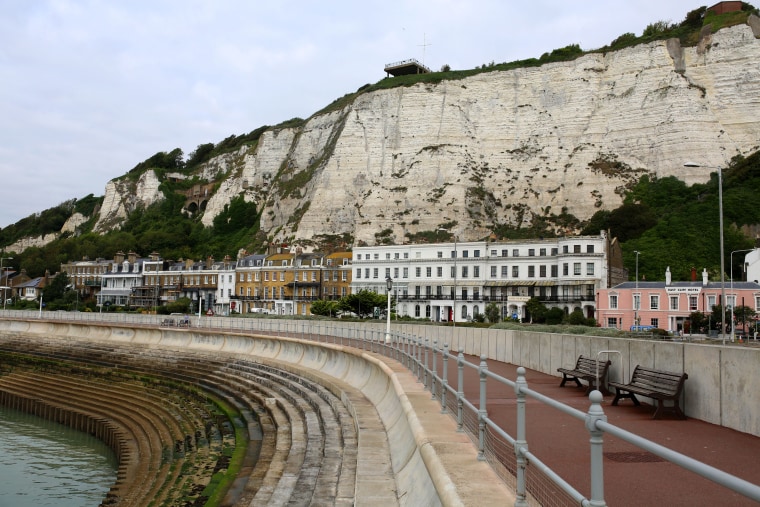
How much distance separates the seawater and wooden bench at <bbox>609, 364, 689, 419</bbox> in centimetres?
1286

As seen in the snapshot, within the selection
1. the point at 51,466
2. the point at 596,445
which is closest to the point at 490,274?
the point at 51,466

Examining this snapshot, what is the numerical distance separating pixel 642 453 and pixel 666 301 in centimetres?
4986

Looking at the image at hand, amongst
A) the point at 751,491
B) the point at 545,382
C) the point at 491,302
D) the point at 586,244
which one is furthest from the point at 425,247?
the point at 751,491

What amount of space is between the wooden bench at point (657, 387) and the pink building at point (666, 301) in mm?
41329

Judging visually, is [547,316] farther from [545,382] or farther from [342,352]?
[545,382]

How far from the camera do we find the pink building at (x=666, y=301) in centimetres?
4825

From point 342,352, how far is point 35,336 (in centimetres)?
3919

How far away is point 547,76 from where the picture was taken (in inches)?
3543

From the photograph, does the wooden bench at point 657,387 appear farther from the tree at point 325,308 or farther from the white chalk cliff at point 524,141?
the white chalk cliff at point 524,141

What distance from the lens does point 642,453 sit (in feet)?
20.2

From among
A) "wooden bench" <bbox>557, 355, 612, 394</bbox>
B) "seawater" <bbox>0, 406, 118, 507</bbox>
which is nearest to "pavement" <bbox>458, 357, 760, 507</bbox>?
"wooden bench" <bbox>557, 355, 612, 394</bbox>

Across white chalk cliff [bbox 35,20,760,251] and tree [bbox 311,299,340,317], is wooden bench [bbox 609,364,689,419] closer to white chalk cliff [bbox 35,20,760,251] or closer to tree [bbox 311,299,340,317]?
tree [bbox 311,299,340,317]

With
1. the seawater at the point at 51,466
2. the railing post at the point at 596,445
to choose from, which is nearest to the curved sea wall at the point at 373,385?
the railing post at the point at 596,445

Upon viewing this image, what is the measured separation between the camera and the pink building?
48.2m
